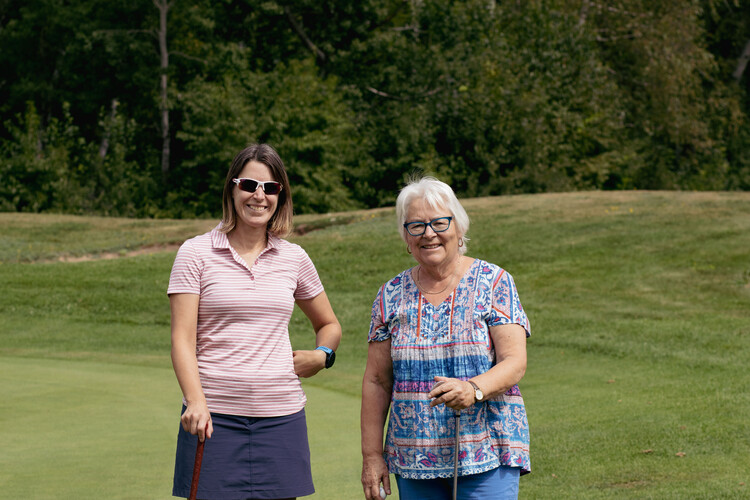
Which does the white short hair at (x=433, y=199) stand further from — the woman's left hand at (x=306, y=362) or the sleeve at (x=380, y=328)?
the woman's left hand at (x=306, y=362)

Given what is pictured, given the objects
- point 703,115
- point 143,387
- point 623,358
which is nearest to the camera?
point 143,387

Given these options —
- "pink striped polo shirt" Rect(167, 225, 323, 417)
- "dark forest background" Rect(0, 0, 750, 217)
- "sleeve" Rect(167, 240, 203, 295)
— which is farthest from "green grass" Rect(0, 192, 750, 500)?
"dark forest background" Rect(0, 0, 750, 217)

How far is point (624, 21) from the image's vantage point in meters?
35.6

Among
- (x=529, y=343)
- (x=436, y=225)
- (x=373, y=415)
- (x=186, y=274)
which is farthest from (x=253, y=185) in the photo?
(x=529, y=343)

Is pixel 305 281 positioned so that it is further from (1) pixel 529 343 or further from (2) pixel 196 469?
(1) pixel 529 343

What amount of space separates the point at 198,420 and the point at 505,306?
104 cm

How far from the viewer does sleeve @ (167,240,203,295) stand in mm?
3402

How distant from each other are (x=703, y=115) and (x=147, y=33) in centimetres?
2051

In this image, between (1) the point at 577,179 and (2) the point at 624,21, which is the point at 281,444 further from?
(2) the point at 624,21

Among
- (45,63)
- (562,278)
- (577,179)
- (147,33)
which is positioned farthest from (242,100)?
(562,278)

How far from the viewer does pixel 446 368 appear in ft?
9.97

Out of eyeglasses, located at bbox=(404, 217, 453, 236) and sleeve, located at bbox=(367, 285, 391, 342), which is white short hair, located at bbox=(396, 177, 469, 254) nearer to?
eyeglasses, located at bbox=(404, 217, 453, 236)

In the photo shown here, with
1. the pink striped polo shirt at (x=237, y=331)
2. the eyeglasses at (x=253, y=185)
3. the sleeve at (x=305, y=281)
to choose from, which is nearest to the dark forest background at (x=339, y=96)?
the sleeve at (x=305, y=281)

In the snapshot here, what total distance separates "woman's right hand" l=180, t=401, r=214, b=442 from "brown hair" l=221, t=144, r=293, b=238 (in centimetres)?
65
